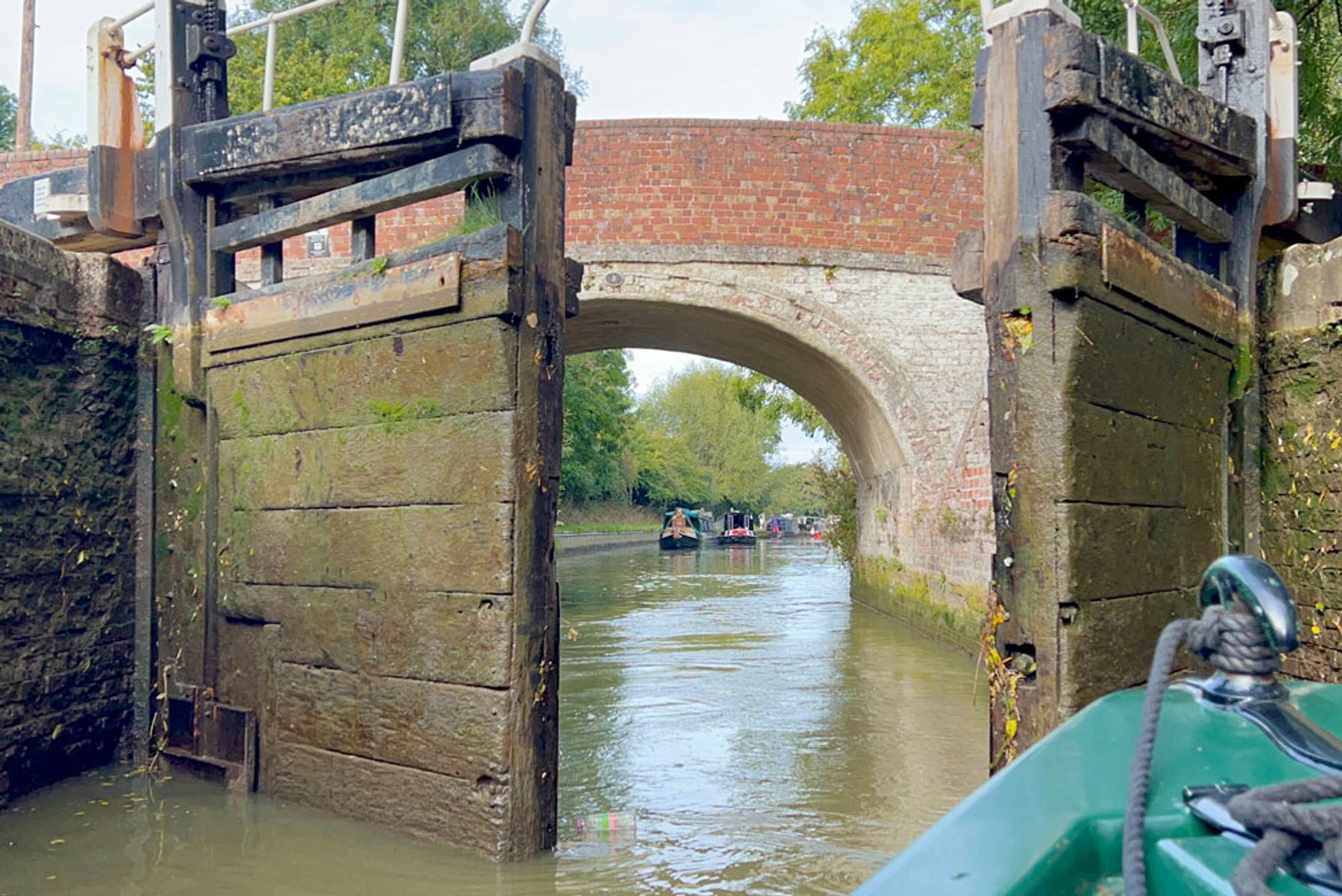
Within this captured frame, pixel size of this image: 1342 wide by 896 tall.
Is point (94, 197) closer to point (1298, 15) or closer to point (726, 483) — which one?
point (1298, 15)

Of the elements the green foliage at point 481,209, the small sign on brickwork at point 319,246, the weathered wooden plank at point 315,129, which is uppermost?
the small sign on brickwork at point 319,246

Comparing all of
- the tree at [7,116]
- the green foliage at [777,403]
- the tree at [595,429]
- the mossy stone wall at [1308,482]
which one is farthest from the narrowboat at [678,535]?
the mossy stone wall at [1308,482]

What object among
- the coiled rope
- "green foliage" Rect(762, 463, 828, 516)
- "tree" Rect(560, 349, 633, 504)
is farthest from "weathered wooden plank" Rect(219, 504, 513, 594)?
"green foliage" Rect(762, 463, 828, 516)

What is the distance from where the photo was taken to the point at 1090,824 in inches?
54.3

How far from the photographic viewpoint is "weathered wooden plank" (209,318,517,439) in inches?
177

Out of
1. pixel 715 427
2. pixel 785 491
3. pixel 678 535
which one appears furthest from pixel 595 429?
pixel 785 491

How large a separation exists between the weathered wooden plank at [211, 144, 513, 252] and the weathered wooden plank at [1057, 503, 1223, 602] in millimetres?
2715

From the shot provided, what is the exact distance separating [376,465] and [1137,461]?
3.24 m

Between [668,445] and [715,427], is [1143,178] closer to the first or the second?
[668,445]

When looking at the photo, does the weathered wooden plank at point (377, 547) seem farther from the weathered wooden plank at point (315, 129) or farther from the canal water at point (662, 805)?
the weathered wooden plank at point (315, 129)

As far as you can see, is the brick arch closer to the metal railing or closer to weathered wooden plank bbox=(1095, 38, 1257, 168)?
the metal railing

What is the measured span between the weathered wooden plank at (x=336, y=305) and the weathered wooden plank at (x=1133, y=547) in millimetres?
2638

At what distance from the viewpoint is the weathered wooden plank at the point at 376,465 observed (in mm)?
4480

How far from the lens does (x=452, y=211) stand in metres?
11.3
